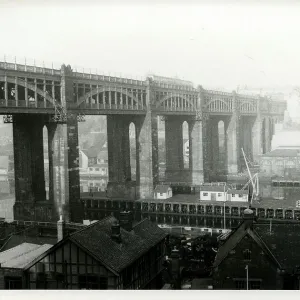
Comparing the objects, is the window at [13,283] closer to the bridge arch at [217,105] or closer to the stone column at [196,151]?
the stone column at [196,151]

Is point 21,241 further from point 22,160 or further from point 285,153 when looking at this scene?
point 285,153

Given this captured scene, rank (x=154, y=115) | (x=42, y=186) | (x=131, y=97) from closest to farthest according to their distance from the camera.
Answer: (x=42, y=186), (x=131, y=97), (x=154, y=115)

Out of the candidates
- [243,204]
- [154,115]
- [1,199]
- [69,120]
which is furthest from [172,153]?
[69,120]

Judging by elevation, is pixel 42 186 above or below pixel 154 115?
below

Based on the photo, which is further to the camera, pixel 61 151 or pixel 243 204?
pixel 243 204

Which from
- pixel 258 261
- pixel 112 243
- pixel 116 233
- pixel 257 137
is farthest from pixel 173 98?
pixel 258 261

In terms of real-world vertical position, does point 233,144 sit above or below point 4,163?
above

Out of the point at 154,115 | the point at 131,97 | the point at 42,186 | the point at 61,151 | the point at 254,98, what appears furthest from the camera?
the point at 254,98
